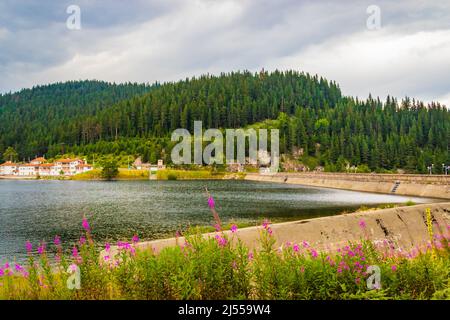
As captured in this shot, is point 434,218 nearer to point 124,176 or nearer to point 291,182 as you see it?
point 291,182

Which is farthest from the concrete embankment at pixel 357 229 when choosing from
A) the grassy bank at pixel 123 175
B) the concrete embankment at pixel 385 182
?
the grassy bank at pixel 123 175

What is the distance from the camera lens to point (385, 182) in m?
97.2

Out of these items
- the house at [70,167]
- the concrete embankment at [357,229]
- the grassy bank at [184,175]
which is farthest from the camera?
the house at [70,167]

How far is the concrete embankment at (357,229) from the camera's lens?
14852 millimetres

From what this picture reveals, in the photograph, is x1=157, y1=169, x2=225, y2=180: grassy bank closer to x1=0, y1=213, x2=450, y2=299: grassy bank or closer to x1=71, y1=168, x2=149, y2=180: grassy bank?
x1=71, y1=168, x2=149, y2=180: grassy bank

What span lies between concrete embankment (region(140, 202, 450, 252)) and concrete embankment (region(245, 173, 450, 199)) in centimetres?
6124

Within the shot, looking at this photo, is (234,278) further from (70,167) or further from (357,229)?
(70,167)

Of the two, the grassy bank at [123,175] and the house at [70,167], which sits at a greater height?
the house at [70,167]

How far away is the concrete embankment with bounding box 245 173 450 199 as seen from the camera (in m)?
76.9

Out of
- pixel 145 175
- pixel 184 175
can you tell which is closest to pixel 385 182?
pixel 184 175

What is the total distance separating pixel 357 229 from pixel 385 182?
3449 inches

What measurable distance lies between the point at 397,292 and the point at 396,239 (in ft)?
34.3

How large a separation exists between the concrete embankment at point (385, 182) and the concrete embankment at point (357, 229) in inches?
2411

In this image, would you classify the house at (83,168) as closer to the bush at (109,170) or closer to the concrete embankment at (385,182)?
the bush at (109,170)
